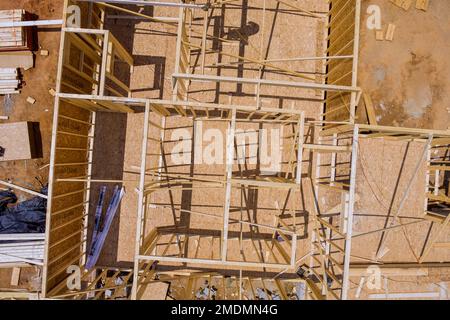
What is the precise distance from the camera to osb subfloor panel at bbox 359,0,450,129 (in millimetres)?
8148

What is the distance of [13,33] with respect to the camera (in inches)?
311

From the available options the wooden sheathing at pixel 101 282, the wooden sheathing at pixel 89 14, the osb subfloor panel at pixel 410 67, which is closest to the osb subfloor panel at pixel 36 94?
the wooden sheathing at pixel 89 14

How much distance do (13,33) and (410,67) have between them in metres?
10.5

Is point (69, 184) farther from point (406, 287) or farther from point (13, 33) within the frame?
point (406, 287)

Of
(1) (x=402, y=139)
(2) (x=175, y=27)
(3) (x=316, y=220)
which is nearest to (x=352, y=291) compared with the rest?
(3) (x=316, y=220)

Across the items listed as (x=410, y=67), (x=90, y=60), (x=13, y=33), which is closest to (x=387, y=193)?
(x=410, y=67)

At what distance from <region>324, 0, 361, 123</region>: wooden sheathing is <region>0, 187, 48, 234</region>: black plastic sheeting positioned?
Result: 25.4 feet

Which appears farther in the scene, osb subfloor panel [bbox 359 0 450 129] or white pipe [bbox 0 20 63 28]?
osb subfloor panel [bbox 359 0 450 129]

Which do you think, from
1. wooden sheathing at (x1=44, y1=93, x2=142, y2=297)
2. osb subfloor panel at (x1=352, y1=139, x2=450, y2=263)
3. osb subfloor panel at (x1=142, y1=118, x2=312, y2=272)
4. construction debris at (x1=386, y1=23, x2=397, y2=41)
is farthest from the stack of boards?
construction debris at (x1=386, y1=23, x2=397, y2=41)

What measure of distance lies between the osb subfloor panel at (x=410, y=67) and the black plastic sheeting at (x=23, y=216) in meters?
9.13

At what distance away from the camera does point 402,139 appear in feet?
25.1

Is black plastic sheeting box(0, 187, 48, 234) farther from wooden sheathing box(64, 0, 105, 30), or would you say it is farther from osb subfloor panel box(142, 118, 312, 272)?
wooden sheathing box(64, 0, 105, 30)

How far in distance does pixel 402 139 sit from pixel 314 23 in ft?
12.2
